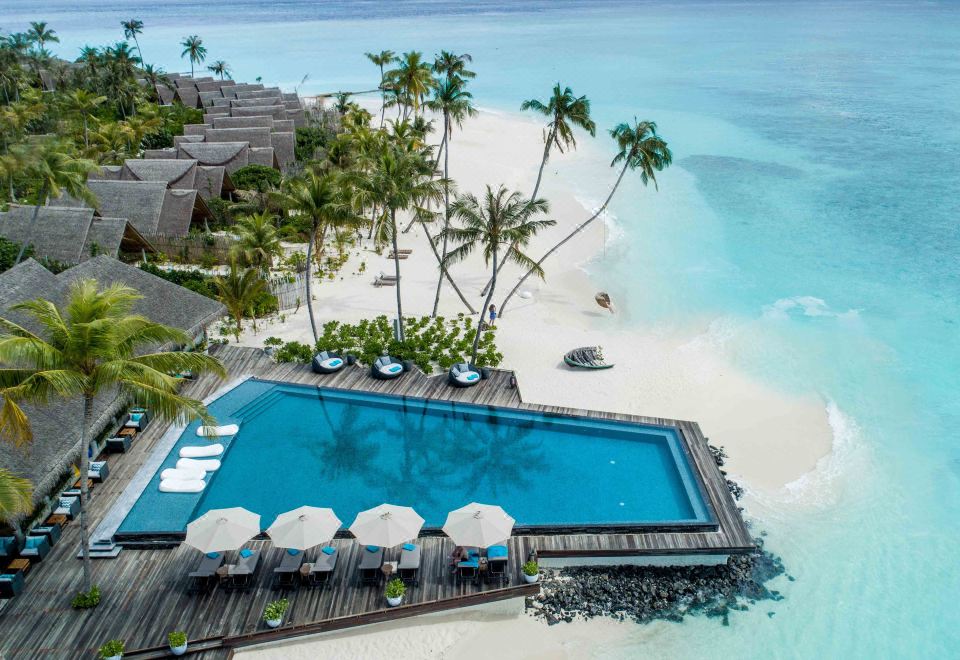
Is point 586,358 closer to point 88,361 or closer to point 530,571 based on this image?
point 530,571

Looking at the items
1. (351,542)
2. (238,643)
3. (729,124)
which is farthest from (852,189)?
(238,643)

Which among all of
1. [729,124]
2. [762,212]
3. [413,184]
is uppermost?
[729,124]

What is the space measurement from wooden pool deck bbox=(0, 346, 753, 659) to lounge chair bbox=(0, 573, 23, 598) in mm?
168

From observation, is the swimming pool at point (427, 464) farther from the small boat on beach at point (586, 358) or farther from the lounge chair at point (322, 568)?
the small boat on beach at point (586, 358)

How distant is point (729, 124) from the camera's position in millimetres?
72000

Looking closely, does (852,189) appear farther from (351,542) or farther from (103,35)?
(103,35)

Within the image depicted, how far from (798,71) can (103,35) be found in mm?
172924

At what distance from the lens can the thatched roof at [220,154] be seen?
4406cm

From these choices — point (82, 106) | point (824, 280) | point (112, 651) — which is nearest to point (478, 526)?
point (112, 651)

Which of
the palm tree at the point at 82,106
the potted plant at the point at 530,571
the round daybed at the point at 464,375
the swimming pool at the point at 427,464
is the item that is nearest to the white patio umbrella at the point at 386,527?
the swimming pool at the point at 427,464

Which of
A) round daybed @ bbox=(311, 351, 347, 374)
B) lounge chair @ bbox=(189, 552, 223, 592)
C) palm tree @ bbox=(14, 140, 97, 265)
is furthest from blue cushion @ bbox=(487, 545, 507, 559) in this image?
palm tree @ bbox=(14, 140, 97, 265)

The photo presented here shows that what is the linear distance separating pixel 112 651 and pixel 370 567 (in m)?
5.50

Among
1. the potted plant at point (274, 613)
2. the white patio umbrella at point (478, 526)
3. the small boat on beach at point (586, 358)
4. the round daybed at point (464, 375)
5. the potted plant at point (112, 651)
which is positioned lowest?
the potted plant at point (112, 651)

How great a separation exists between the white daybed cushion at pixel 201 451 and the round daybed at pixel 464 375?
319 inches
